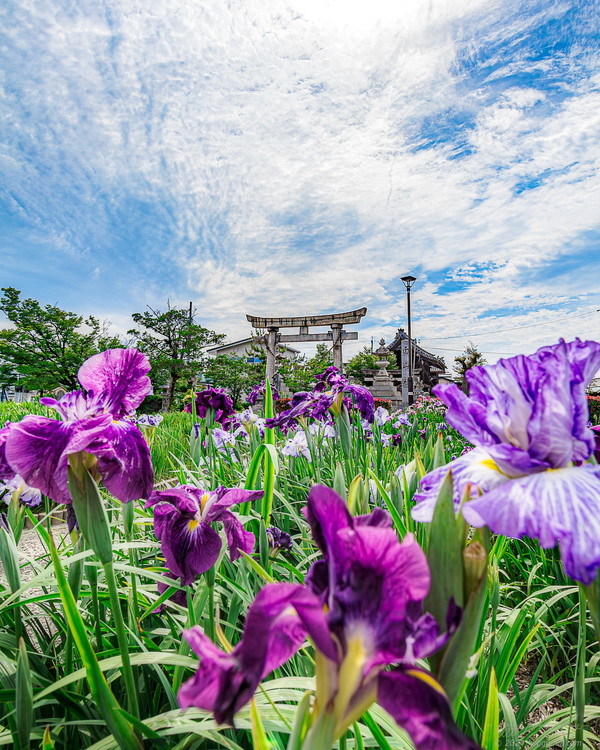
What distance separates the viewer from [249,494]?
1.19 metres

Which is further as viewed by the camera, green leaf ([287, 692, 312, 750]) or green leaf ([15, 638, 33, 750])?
green leaf ([15, 638, 33, 750])

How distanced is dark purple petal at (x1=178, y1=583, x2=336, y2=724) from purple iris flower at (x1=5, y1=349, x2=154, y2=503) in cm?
55

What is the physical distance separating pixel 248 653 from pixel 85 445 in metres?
0.58

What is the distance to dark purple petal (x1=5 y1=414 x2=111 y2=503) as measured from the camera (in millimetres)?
934

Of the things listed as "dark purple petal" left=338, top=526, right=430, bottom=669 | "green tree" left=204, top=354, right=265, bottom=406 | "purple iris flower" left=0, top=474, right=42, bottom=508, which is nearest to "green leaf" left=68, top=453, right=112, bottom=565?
"dark purple petal" left=338, top=526, right=430, bottom=669

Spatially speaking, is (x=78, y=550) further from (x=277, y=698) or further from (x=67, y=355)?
(x=67, y=355)

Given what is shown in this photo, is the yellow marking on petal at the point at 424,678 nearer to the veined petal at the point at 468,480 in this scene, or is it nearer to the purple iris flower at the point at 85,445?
the veined petal at the point at 468,480

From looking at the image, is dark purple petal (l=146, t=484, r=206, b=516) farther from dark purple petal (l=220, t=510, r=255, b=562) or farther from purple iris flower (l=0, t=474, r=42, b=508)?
purple iris flower (l=0, t=474, r=42, b=508)

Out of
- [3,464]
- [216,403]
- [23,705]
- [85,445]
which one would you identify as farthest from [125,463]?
[216,403]

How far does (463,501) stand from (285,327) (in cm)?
1735

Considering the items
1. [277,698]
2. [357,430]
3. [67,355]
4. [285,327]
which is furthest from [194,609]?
[67,355]

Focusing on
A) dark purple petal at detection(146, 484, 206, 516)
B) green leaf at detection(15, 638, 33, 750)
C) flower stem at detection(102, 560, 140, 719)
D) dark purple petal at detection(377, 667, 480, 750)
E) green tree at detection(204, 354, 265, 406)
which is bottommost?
green leaf at detection(15, 638, 33, 750)

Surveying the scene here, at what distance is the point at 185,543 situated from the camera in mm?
1151

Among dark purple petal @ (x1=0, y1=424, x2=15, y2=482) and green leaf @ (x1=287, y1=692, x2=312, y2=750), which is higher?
dark purple petal @ (x1=0, y1=424, x2=15, y2=482)
